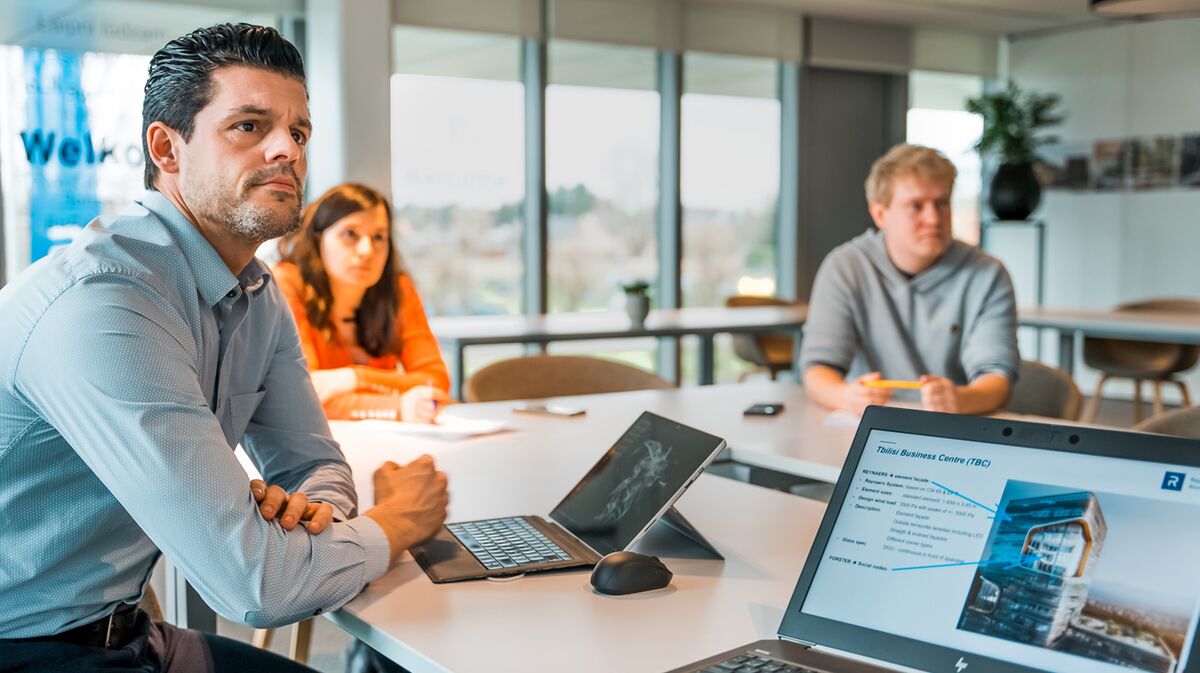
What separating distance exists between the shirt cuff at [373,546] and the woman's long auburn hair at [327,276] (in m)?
1.83

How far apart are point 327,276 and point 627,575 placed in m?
Answer: 2.11

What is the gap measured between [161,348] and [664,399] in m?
1.84

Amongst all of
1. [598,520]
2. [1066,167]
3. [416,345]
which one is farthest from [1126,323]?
[598,520]

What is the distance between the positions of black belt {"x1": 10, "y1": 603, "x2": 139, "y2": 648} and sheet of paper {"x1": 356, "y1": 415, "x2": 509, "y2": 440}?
1.02 metres

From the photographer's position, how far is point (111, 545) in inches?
55.7

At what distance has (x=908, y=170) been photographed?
2.95m

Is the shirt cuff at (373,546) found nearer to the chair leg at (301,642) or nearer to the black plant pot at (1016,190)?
the chair leg at (301,642)

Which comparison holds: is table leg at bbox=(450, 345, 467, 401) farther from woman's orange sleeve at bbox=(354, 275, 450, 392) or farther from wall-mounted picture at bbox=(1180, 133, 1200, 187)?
wall-mounted picture at bbox=(1180, 133, 1200, 187)

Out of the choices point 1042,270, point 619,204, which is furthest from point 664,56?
point 1042,270

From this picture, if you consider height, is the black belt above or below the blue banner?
below

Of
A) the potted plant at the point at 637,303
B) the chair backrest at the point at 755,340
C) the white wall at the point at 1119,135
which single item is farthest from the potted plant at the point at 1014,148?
the potted plant at the point at 637,303

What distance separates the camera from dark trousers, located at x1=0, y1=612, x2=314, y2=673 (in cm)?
134

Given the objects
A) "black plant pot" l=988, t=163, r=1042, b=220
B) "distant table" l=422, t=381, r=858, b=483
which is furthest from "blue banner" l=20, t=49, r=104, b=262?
"black plant pot" l=988, t=163, r=1042, b=220

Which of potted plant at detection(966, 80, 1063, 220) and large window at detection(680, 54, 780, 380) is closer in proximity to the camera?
large window at detection(680, 54, 780, 380)
